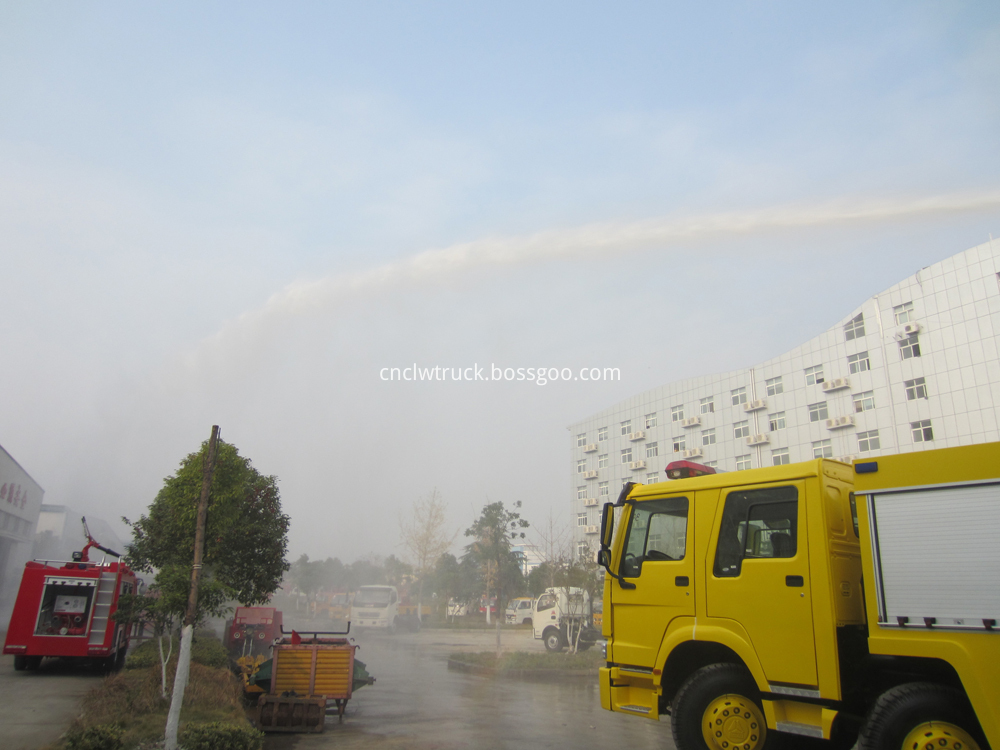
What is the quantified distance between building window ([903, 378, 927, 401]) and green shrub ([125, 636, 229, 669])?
3872cm

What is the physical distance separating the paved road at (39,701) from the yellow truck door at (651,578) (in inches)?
291

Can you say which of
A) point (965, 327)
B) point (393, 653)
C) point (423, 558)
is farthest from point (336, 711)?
point (965, 327)

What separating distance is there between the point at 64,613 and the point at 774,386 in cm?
4480

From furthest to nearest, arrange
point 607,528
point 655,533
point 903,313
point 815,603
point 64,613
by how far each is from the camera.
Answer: point 903,313, point 64,613, point 607,528, point 655,533, point 815,603

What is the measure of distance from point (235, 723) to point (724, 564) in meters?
7.00

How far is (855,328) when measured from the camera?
42.9m

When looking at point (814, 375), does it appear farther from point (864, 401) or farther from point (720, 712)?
point (720, 712)

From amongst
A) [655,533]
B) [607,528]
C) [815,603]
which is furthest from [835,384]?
[815,603]

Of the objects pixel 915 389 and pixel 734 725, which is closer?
pixel 734 725

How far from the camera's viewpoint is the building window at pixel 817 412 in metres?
44.2

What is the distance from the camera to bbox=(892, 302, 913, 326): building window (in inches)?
1548

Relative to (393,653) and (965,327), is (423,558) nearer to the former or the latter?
(393,653)

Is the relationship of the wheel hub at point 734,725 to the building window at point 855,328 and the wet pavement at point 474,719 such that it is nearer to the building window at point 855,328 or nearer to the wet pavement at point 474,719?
the wet pavement at point 474,719

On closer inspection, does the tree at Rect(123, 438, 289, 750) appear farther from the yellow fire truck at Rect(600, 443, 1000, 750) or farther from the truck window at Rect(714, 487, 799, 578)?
the truck window at Rect(714, 487, 799, 578)
